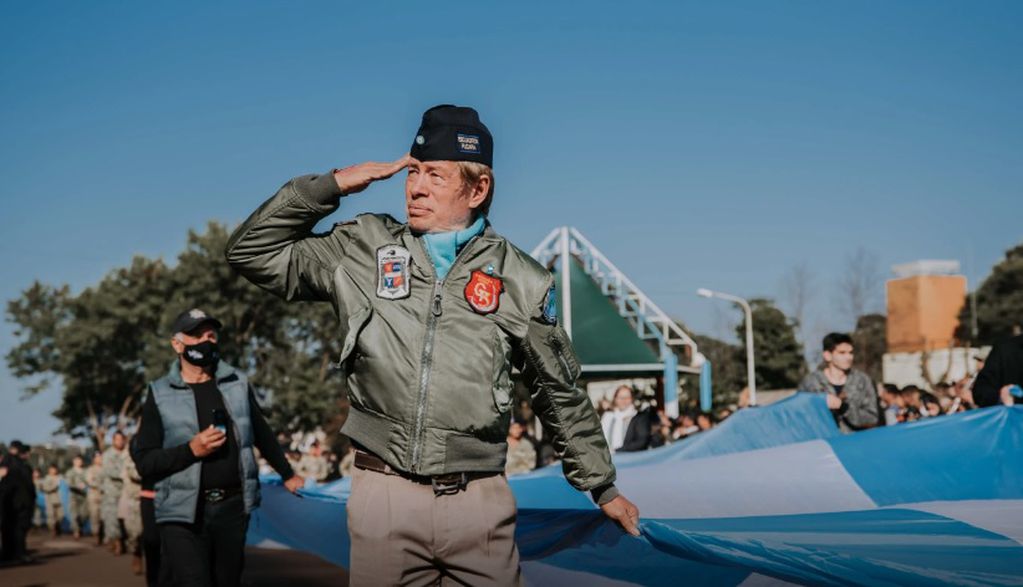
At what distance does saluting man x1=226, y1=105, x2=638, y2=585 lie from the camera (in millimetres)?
3830

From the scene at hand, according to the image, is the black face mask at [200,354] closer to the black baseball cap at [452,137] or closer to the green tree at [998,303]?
the black baseball cap at [452,137]

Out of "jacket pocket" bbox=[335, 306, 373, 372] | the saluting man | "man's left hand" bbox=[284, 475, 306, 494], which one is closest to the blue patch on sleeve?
the saluting man

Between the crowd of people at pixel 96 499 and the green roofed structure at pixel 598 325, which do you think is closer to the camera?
the crowd of people at pixel 96 499

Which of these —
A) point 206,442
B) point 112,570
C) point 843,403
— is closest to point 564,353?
point 206,442

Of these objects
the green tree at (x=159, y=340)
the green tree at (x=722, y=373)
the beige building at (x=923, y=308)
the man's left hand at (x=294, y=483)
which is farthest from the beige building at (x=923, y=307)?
the man's left hand at (x=294, y=483)

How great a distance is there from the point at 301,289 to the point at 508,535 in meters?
1.02

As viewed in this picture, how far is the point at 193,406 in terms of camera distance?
23.3 ft

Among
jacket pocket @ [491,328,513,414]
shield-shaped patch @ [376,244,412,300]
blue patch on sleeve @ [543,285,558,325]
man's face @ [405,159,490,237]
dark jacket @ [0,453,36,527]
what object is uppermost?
man's face @ [405,159,490,237]

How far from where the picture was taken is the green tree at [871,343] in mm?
67688

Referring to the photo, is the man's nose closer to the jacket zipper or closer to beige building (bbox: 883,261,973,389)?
the jacket zipper

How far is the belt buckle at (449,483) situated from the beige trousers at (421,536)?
2 centimetres

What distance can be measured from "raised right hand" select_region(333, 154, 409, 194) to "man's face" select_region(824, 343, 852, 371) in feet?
22.3

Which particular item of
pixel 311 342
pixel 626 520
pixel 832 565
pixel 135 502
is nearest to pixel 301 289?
pixel 626 520

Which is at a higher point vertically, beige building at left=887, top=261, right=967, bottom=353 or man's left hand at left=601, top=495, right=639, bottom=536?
beige building at left=887, top=261, right=967, bottom=353
